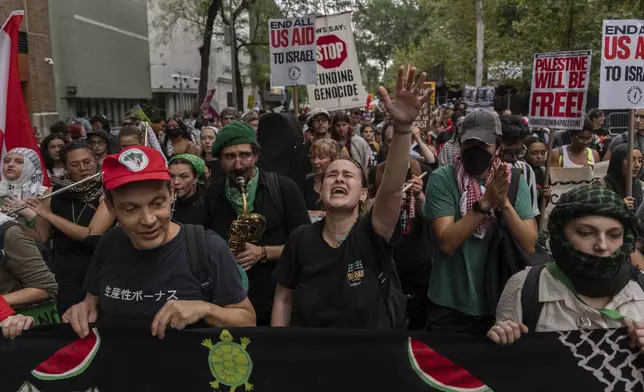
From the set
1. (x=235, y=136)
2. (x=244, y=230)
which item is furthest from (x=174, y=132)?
(x=244, y=230)

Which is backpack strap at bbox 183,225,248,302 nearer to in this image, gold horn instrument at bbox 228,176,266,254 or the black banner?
the black banner

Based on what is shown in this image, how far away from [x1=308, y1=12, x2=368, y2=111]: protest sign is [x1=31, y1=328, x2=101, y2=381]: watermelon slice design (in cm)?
641

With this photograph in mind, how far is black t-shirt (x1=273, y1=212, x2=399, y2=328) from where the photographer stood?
2941mm

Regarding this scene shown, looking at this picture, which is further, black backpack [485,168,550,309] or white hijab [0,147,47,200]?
white hijab [0,147,47,200]

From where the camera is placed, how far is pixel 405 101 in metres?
2.66

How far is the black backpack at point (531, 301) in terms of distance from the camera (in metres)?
2.61

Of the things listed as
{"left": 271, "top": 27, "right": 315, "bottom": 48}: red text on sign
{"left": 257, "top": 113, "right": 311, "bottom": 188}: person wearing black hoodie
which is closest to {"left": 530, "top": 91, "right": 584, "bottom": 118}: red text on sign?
{"left": 257, "top": 113, "right": 311, "bottom": 188}: person wearing black hoodie

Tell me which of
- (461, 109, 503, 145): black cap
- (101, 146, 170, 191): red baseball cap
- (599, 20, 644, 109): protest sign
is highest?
(599, 20, 644, 109): protest sign

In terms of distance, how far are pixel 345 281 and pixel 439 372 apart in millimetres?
589

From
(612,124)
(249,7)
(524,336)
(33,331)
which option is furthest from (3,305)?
(249,7)

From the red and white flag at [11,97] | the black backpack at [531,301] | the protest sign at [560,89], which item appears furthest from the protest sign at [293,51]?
the black backpack at [531,301]

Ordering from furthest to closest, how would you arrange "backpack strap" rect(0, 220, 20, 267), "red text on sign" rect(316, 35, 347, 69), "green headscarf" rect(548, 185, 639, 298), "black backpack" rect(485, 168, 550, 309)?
"red text on sign" rect(316, 35, 347, 69) → "black backpack" rect(485, 168, 550, 309) → "backpack strap" rect(0, 220, 20, 267) → "green headscarf" rect(548, 185, 639, 298)

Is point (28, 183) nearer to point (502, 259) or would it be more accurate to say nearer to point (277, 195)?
point (277, 195)

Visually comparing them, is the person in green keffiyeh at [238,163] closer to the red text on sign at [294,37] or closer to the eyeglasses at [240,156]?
the eyeglasses at [240,156]
